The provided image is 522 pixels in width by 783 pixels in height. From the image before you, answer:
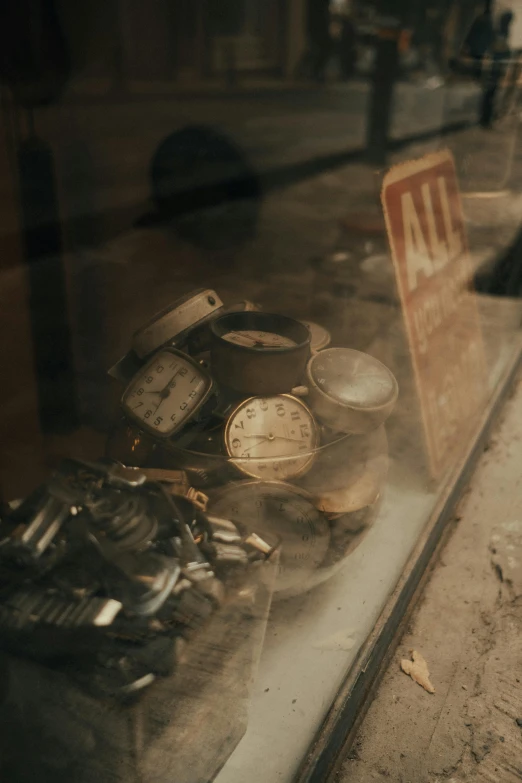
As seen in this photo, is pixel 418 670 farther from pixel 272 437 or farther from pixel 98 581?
pixel 98 581

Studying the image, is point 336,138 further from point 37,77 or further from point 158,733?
point 158,733

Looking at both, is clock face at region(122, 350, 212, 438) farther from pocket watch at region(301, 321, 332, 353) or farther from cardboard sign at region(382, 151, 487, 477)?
cardboard sign at region(382, 151, 487, 477)

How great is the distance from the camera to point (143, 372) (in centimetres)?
149

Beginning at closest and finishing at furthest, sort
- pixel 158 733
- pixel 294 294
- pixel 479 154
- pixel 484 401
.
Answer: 1. pixel 158 733
2. pixel 484 401
3. pixel 294 294
4. pixel 479 154

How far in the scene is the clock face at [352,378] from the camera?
4.93 feet

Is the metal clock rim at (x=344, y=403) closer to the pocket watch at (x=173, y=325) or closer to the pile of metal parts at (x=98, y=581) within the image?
the pocket watch at (x=173, y=325)

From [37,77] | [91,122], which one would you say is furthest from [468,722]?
[91,122]

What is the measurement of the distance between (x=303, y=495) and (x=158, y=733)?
57cm

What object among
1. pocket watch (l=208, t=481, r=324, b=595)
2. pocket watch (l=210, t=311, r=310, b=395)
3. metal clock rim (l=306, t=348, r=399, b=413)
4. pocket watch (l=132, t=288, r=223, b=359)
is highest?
pocket watch (l=132, t=288, r=223, b=359)

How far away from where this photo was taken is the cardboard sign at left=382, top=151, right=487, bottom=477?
1697 millimetres

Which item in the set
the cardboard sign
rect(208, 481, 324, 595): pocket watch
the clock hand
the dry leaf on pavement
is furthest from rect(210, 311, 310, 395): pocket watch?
the dry leaf on pavement

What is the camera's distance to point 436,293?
1.90 meters

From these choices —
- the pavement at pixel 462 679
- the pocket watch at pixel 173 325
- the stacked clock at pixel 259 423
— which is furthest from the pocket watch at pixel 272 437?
the pavement at pixel 462 679

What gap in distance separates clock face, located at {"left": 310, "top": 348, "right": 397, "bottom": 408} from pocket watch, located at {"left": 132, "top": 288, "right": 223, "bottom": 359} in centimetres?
31
